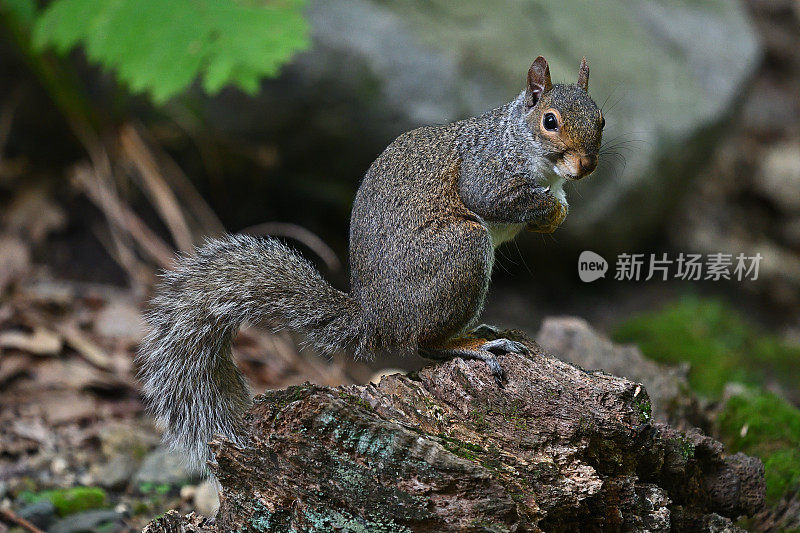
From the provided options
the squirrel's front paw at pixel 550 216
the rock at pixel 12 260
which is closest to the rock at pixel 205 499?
the squirrel's front paw at pixel 550 216

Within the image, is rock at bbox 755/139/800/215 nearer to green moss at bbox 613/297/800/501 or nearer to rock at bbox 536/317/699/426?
green moss at bbox 613/297/800/501

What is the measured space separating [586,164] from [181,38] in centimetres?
261

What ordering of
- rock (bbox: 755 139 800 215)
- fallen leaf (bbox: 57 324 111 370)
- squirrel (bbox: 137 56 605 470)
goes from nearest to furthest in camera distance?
squirrel (bbox: 137 56 605 470), fallen leaf (bbox: 57 324 111 370), rock (bbox: 755 139 800 215)

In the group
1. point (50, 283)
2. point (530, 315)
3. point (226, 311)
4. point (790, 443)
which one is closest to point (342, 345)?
point (226, 311)

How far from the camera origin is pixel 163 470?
157 inches

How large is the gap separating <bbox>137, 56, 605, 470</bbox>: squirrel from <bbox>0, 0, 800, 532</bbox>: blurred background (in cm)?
101

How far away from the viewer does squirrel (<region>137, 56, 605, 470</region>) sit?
2945 millimetres

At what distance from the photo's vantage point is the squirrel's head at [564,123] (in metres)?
3.04

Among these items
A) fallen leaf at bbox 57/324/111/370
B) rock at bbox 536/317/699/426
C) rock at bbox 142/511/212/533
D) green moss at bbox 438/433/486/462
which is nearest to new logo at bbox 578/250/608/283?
rock at bbox 536/317/699/426

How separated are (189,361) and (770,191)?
289 inches

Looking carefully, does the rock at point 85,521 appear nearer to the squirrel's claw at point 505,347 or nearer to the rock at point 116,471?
the rock at point 116,471

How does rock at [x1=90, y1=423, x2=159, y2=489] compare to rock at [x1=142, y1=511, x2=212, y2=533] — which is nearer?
rock at [x1=142, y1=511, x2=212, y2=533]

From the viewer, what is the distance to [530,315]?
22.6ft

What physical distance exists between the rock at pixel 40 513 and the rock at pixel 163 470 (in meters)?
0.48
